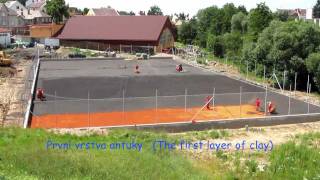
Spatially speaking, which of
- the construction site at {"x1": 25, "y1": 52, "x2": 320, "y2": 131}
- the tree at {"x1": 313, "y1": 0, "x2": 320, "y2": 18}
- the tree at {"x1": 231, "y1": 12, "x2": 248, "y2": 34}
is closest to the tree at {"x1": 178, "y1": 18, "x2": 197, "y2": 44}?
the tree at {"x1": 231, "y1": 12, "x2": 248, "y2": 34}

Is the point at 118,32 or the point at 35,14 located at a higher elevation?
the point at 35,14

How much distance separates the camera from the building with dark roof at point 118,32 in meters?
64.1

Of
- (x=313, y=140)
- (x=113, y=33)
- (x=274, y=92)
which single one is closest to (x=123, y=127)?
(x=313, y=140)

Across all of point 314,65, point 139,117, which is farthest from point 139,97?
point 314,65

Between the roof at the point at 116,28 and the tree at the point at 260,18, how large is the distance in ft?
40.9

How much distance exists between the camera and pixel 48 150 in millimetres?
17703

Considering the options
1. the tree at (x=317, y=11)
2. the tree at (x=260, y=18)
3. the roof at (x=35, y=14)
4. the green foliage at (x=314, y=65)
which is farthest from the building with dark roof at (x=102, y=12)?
the green foliage at (x=314, y=65)

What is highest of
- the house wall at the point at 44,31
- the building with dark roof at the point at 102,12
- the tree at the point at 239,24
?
the building with dark roof at the point at 102,12

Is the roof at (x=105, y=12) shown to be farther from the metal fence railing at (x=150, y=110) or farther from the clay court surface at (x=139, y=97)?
the metal fence railing at (x=150, y=110)

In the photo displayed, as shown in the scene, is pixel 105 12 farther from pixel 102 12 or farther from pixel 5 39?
pixel 5 39

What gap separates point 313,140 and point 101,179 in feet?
41.2

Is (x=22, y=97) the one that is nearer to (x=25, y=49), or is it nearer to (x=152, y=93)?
(x=152, y=93)

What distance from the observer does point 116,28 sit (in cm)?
6719

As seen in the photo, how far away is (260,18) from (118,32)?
19.6 meters
